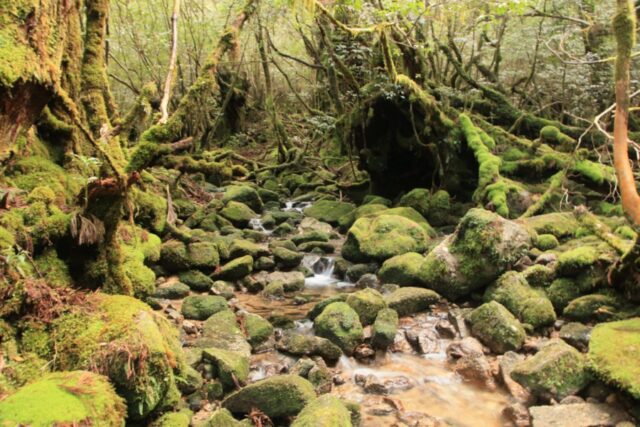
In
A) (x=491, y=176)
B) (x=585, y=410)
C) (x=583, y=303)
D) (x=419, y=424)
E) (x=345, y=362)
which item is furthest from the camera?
(x=491, y=176)

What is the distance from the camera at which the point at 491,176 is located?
10773mm

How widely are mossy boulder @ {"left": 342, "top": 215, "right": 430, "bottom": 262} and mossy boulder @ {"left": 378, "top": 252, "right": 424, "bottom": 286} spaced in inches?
Answer: 34.2

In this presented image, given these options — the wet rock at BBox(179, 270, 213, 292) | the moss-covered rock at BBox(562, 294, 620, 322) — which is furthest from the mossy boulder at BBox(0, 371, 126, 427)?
the moss-covered rock at BBox(562, 294, 620, 322)

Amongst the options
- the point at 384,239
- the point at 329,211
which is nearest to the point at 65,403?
the point at 384,239

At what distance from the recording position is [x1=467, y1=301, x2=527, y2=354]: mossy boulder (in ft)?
19.3

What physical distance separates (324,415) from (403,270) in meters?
4.76

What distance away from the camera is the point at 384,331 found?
6.12 metres

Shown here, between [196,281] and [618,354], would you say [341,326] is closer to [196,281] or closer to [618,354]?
[618,354]

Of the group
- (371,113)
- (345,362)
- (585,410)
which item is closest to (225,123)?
(371,113)

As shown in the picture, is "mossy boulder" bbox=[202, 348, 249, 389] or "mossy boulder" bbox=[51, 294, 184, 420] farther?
"mossy boulder" bbox=[202, 348, 249, 389]

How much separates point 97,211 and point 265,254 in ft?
19.0

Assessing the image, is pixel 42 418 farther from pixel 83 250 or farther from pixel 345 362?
pixel 345 362

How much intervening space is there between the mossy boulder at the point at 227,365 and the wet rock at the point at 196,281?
120 inches

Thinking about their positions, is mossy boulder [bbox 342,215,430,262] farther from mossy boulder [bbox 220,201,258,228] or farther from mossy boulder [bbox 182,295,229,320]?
mossy boulder [bbox 220,201,258,228]
